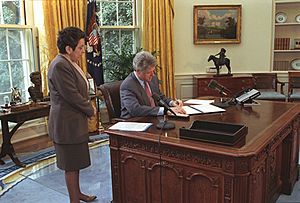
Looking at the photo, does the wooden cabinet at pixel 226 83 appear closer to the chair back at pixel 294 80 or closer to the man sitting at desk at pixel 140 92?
the chair back at pixel 294 80

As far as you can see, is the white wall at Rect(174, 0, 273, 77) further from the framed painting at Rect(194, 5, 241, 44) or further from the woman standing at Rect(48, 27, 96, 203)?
the woman standing at Rect(48, 27, 96, 203)

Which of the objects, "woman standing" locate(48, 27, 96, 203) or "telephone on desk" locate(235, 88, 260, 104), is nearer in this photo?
"woman standing" locate(48, 27, 96, 203)

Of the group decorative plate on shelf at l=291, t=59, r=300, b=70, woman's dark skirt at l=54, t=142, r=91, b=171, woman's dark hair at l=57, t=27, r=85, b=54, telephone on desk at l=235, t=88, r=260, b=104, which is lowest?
woman's dark skirt at l=54, t=142, r=91, b=171

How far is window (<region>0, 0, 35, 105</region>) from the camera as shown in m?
4.35

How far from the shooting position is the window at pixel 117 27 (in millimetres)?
5410

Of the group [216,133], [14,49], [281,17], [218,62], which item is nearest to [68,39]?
[216,133]

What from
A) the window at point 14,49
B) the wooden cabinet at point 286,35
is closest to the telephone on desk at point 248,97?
the window at point 14,49

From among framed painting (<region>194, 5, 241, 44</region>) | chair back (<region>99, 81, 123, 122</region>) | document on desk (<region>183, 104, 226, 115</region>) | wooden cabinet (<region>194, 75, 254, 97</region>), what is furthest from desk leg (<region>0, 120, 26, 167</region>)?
framed painting (<region>194, 5, 241, 44</region>)

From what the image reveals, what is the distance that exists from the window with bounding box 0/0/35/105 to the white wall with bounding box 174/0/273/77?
102 inches

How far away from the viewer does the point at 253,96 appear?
294 cm

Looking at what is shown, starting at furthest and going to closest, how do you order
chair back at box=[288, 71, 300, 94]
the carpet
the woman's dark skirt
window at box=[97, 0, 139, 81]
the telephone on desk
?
chair back at box=[288, 71, 300, 94] < window at box=[97, 0, 139, 81] < the carpet < the telephone on desk < the woman's dark skirt

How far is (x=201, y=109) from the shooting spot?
2.77 m

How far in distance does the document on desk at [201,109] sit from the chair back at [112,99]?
2.22 ft

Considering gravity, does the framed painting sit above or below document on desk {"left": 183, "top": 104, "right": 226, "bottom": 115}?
above
